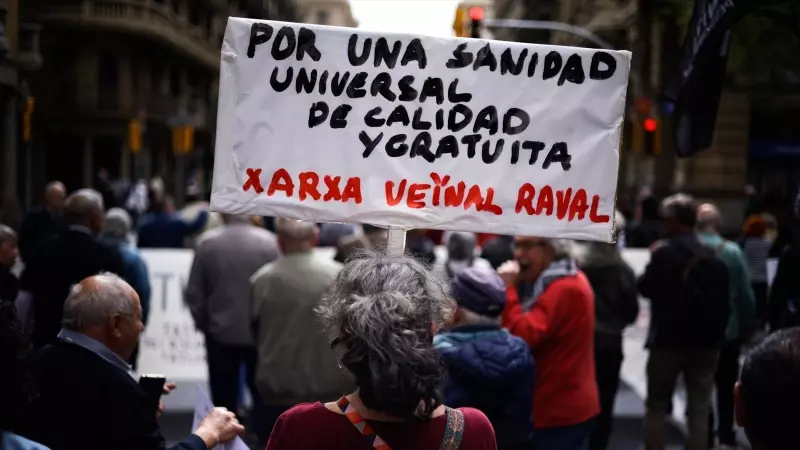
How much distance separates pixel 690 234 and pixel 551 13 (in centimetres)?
4980

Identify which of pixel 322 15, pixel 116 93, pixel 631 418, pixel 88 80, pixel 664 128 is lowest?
pixel 631 418

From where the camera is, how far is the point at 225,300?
23.9ft

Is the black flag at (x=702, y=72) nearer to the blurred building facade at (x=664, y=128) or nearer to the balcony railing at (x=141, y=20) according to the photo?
the blurred building facade at (x=664, y=128)

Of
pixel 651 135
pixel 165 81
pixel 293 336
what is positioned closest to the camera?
pixel 293 336

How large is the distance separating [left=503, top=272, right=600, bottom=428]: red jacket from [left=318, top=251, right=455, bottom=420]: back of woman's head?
2.72 m

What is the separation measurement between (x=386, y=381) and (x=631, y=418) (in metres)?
6.60

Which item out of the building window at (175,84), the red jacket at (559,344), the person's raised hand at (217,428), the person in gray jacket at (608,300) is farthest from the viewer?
the building window at (175,84)

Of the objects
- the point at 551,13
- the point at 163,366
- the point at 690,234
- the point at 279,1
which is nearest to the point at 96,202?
the point at 163,366

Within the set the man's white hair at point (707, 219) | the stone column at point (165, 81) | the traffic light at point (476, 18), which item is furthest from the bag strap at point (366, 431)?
the stone column at point (165, 81)

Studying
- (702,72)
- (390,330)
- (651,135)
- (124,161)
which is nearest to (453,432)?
(390,330)

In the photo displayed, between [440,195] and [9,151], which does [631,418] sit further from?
[9,151]

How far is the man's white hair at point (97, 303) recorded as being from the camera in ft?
12.0

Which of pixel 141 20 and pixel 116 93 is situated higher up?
pixel 141 20

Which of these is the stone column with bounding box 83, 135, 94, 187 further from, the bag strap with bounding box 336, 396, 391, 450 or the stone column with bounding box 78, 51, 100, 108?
the bag strap with bounding box 336, 396, 391, 450
